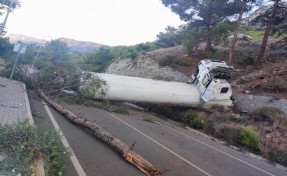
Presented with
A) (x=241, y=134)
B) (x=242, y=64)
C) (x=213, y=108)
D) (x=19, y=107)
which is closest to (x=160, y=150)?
(x=19, y=107)

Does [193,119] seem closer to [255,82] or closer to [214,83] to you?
[214,83]

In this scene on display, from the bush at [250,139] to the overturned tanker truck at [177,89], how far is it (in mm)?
4278

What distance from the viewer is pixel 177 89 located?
1706 centimetres

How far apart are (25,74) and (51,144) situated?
40.1ft

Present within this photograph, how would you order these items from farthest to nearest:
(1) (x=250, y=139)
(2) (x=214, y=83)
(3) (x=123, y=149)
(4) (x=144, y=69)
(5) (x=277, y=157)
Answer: (4) (x=144, y=69) → (2) (x=214, y=83) → (1) (x=250, y=139) → (5) (x=277, y=157) → (3) (x=123, y=149)

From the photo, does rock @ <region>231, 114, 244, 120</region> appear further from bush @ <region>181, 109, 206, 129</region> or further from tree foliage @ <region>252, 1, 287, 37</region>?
tree foliage @ <region>252, 1, 287, 37</region>

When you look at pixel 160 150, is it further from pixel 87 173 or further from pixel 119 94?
pixel 119 94

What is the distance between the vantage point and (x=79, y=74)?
50.5 feet

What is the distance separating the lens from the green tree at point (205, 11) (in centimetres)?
2553

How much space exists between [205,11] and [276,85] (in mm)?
11491

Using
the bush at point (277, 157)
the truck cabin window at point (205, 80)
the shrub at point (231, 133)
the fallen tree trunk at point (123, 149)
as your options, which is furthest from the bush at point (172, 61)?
the fallen tree trunk at point (123, 149)

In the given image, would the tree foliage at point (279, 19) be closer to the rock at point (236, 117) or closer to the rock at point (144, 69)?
the rock at point (144, 69)

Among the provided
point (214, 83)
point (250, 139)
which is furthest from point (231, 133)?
point (214, 83)

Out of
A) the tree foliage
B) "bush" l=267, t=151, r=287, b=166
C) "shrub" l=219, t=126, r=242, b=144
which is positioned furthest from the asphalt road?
→ the tree foliage
